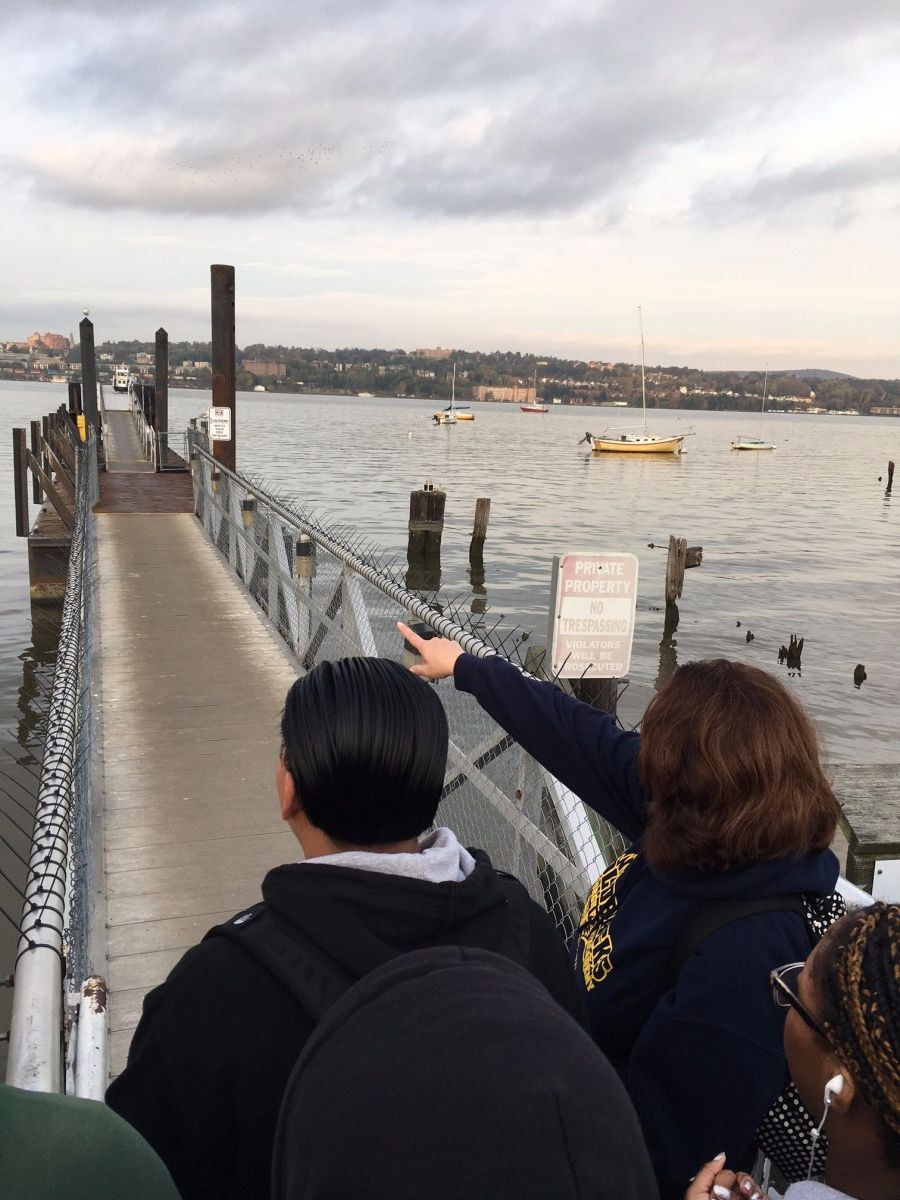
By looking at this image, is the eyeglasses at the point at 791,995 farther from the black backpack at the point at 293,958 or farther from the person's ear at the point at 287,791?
the person's ear at the point at 287,791

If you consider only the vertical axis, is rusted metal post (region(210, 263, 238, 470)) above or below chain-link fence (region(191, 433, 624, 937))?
above

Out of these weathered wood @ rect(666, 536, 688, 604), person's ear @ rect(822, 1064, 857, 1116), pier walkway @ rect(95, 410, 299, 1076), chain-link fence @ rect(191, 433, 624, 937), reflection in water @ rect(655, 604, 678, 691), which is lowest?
reflection in water @ rect(655, 604, 678, 691)

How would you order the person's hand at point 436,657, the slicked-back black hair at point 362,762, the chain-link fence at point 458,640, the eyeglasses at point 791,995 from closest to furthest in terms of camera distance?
the eyeglasses at point 791,995 → the slicked-back black hair at point 362,762 → the person's hand at point 436,657 → the chain-link fence at point 458,640

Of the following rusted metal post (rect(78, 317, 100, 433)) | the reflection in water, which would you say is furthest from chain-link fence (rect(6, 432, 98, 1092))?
rusted metal post (rect(78, 317, 100, 433))

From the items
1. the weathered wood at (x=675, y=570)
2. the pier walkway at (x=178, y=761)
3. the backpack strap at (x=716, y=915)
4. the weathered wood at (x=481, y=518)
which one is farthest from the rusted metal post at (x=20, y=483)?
the backpack strap at (x=716, y=915)

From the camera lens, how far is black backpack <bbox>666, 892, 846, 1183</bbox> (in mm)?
1693

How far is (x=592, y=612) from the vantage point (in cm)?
415

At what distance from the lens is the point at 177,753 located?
19.4ft

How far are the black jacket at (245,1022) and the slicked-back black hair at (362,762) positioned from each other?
16 centimetres

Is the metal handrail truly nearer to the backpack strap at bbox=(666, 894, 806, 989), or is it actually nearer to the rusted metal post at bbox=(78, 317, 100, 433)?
the backpack strap at bbox=(666, 894, 806, 989)

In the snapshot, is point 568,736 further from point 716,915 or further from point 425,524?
point 425,524

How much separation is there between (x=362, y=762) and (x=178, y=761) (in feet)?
15.0

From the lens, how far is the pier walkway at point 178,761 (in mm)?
4078

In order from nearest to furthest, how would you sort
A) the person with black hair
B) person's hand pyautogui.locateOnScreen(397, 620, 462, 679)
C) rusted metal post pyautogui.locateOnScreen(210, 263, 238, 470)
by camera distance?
1. the person with black hair
2. person's hand pyautogui.locateOnScreen(397, 620, 462, 679)
3. rusted metal post pyautogui.locateOnScreen(210, 263, 238, 470)
